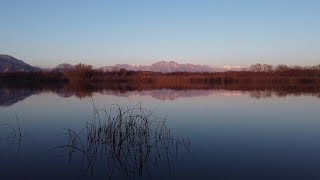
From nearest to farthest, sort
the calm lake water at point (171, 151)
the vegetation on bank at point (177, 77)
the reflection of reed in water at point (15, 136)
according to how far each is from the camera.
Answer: the calm lake water at point (171, 151) < the reflection of reed in water at point (15, 136) < the vegetation on bank at point (177, 77)

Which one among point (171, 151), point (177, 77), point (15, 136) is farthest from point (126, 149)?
point (177, 77)

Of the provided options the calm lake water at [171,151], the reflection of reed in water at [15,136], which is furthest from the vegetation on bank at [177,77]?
the reflection of reed in water at [15,136]

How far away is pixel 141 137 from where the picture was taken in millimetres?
7418

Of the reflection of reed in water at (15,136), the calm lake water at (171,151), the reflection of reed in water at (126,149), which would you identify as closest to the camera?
the calm lake water at (171,151)

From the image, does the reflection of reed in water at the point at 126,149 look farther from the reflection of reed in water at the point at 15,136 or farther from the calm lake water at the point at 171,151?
the reflection of reed in water at the point at 15,136

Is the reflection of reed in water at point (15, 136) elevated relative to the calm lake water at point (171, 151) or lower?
elevated

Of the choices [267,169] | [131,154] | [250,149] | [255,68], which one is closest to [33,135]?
[131,154]

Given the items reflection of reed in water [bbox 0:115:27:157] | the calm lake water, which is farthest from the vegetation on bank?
reflection of reed in water [bbox 0:115:27:157]

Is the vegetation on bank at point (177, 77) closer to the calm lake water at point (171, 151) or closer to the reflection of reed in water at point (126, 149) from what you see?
the calm lake water at point (171, 151)

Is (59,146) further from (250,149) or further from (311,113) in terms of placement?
(311,113)

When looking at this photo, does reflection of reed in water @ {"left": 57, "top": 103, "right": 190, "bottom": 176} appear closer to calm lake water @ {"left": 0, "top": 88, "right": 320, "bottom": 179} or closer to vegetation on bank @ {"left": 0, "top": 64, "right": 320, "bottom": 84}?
calm lake water @ {"left": 0, "top": 88, "right": 320, "bottom": 179}

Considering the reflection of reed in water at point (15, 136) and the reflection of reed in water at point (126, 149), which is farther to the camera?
the reflection of reed in water at point (15, 136)

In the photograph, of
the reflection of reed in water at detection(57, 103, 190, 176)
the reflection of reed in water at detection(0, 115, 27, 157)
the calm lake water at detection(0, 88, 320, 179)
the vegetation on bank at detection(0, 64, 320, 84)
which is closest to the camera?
the calm lake water at detection(0, 88, 320, 179)

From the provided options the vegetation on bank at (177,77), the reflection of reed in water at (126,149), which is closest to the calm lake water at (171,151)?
the reflection of reed in water at (126,149)
